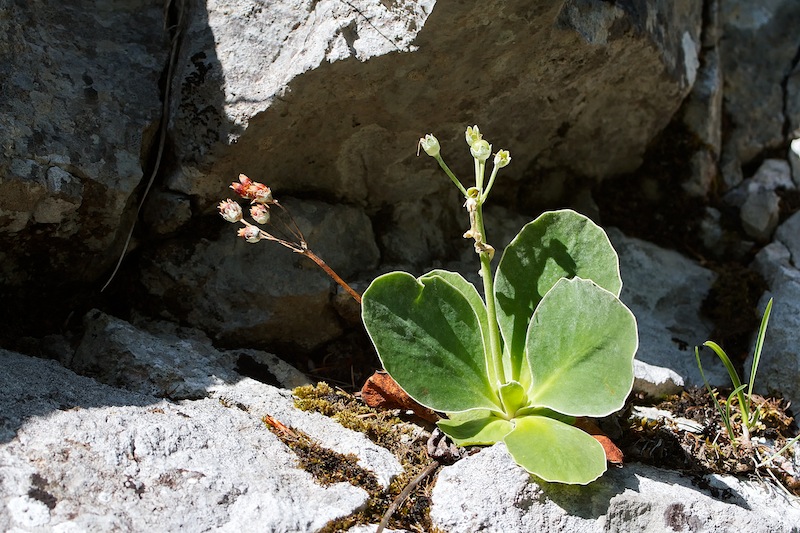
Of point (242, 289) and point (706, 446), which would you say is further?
point (242, 289)

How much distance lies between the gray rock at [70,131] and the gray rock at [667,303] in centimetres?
165

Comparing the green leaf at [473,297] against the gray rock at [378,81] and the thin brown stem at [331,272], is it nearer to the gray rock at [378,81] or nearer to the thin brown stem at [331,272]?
the thin brown stem at [331,272]

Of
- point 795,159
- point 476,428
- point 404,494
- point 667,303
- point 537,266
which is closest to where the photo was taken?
point 404,494

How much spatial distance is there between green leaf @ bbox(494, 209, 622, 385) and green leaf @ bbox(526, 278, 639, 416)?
0.14 m

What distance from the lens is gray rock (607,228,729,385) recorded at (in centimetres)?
239

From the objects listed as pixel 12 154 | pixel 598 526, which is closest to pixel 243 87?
pixel 12 154

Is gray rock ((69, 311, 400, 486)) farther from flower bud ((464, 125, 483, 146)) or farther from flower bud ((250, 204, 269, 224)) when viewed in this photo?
flower bud ((464, 125, 483, 146))

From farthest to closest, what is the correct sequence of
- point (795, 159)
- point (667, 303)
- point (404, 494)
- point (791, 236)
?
point (795, 159) < point (791, 236) < point (667, 303) < point (404, 494)

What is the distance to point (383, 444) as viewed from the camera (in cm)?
193

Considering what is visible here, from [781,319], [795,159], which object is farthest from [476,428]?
[795,159]

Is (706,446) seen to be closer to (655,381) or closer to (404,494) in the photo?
(655,381)

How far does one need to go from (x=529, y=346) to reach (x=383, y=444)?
0.45 m

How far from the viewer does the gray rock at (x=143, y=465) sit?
1.50 m

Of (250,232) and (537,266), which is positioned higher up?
(250,232)
